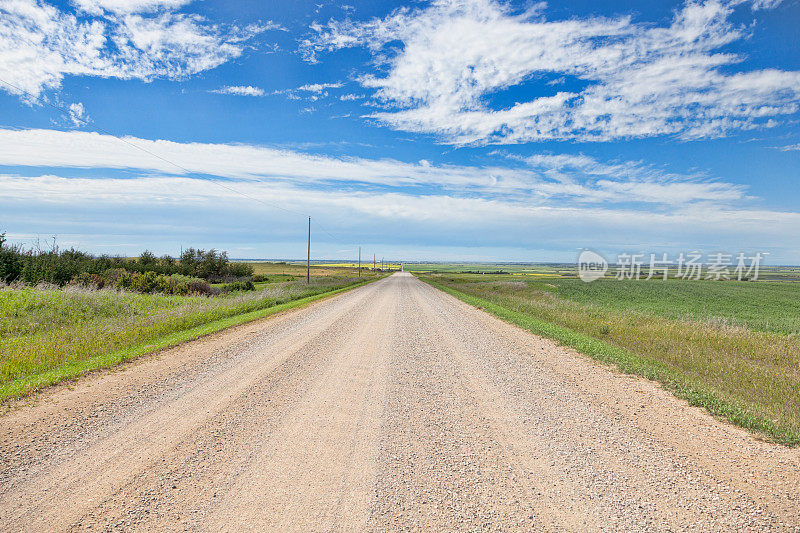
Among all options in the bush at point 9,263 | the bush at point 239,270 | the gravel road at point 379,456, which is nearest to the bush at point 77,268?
the bush at point 9,263

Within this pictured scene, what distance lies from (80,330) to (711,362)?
57.7 feet

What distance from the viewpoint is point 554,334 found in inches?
502

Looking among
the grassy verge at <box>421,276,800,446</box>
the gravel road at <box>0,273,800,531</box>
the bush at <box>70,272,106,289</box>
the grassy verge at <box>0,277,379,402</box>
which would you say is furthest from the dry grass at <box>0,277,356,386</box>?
the grassy verge at <box>421,276,800,446</box>

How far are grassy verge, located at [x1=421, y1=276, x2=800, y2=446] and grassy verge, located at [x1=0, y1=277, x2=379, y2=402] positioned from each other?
10.9 m

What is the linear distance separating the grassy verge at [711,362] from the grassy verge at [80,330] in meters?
10.9

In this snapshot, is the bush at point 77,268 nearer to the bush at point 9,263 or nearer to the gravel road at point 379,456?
the bush at point 9,263

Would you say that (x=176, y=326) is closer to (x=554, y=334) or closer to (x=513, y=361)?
(x=513, y=361)

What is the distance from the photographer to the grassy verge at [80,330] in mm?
7973

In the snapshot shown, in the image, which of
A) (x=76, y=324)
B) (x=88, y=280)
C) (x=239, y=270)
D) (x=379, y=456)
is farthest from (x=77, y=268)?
(x=379, y=456)

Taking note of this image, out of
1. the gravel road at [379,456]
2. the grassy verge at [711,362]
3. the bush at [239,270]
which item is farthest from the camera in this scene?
the bush at [239,270]

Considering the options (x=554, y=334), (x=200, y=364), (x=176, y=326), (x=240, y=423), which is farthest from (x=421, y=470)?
(x=176, y=326)

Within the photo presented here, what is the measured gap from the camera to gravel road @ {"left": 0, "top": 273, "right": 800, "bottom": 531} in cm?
336

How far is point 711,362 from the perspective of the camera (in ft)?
33.3

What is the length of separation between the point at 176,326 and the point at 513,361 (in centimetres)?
1105
